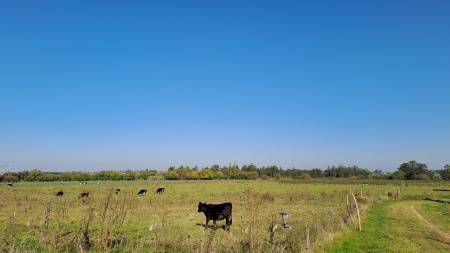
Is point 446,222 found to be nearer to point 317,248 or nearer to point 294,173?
point 317,248

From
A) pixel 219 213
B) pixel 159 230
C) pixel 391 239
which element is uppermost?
pixel 219 213

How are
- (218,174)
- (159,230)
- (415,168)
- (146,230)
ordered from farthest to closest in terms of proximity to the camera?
(218,174)
(415,168)
(159,230)
(146,230)

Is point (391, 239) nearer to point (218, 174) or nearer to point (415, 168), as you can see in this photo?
point (218, 174)

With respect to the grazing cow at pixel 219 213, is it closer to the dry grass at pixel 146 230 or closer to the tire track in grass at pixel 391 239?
the dry grass at pixel 146 230

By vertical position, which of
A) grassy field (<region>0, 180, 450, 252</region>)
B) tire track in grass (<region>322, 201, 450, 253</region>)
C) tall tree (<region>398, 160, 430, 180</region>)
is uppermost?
tall tree (<region>398, 160, 430, 180</region>)

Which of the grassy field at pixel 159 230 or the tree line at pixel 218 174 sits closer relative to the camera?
the grassy field at pixel 159 230

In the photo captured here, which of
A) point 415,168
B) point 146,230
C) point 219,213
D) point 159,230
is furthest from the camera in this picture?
point 415,168

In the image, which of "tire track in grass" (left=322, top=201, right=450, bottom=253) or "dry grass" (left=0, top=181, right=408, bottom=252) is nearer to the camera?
"dry grass" (left=0, top=181, right=408, bottom=252)

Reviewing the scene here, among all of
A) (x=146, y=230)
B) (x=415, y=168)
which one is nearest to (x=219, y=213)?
(x=146, y=230)

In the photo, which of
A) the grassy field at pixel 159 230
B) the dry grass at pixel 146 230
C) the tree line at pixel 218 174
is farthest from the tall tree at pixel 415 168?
the dry grass at pixel 146 230

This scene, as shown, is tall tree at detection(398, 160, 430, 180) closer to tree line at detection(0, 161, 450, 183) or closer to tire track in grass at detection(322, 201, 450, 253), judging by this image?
tree line at detection(0, 161, 450, 183)

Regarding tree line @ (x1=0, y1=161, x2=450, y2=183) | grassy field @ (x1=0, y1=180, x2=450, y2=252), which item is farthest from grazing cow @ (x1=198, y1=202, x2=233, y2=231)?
tree line @ (x1=0, y1=161, x2=450, y2=183)

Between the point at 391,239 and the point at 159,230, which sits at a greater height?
the point at 159,230

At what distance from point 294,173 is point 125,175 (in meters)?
89.7
